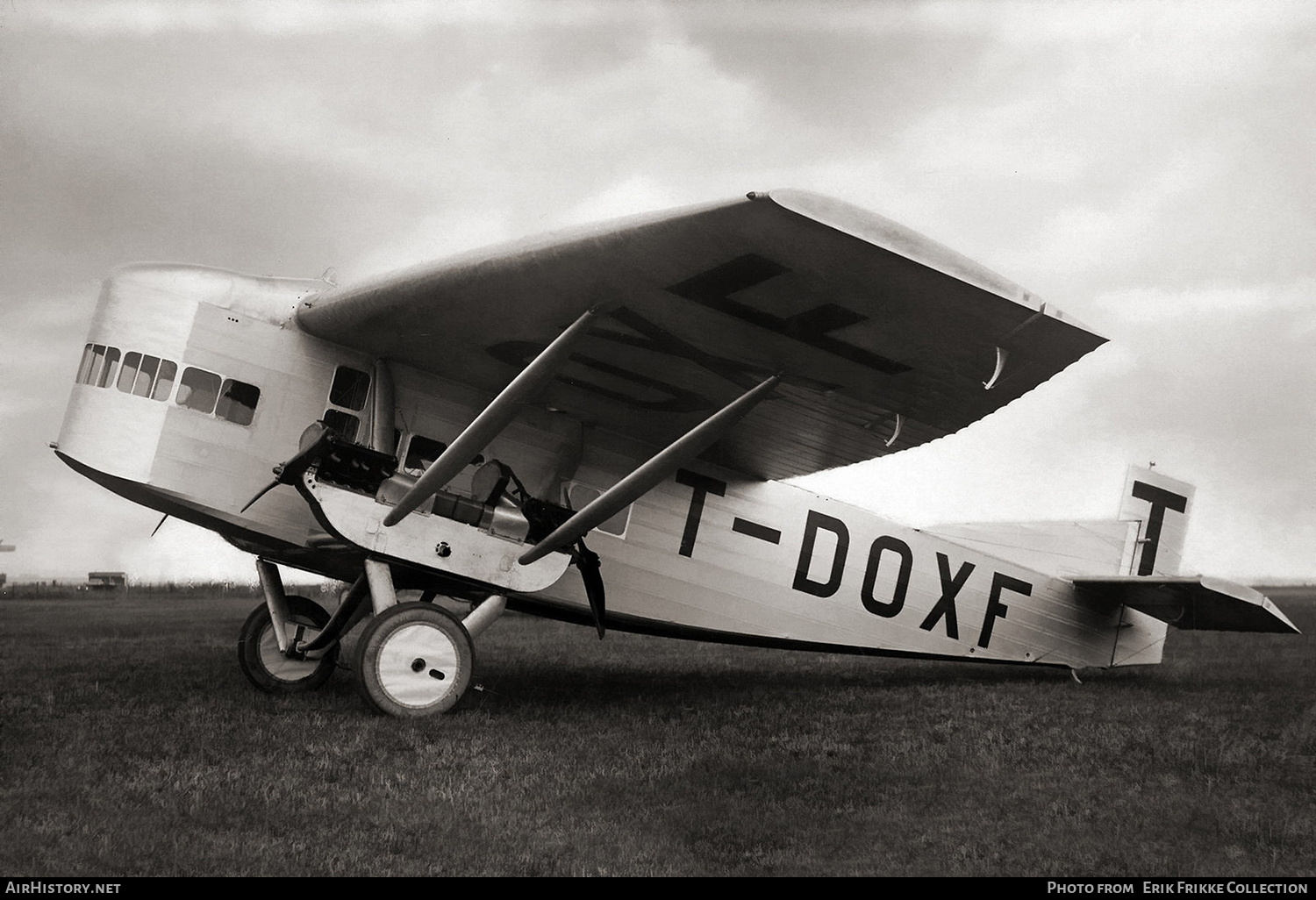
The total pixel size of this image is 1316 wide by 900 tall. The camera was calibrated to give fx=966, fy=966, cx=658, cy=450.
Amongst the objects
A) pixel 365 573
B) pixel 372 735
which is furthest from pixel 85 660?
pixel 372 735

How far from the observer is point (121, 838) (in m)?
3.97

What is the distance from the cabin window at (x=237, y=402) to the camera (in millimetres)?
7113

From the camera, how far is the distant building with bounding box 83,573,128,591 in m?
31.6

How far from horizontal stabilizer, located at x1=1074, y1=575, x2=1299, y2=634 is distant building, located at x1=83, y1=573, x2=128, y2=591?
3105 cm

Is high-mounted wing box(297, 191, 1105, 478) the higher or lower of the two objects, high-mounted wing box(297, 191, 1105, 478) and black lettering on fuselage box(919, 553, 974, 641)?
the higher

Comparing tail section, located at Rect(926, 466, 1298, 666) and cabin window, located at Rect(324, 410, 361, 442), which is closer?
cabin window, located at Rect(324, 410, 361, 442)

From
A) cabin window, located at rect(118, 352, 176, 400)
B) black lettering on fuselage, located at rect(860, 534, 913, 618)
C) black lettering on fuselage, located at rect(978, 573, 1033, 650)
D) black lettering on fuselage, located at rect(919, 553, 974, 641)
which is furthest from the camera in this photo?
black lettering on fuselage, located at rect(978, 573, 1033, 650)

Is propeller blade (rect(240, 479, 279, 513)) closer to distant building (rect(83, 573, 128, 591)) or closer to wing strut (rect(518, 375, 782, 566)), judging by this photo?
wing strut (rect(518, 375, 782, 566))

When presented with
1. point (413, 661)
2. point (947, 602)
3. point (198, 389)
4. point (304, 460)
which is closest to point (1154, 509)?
point (947, 602)

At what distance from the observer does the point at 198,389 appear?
7.06 m

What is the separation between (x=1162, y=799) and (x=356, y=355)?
6081 millimetres

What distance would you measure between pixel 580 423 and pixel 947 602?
4240 millimetres

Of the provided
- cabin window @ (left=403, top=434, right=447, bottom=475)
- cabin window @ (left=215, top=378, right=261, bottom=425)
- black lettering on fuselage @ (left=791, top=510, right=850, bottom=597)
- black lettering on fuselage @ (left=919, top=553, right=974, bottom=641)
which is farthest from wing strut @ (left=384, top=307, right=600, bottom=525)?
black lettering on fuselage @ (left=919, top=553, right=974, bottom=641)

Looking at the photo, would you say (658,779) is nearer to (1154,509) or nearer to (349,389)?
(349,389)
